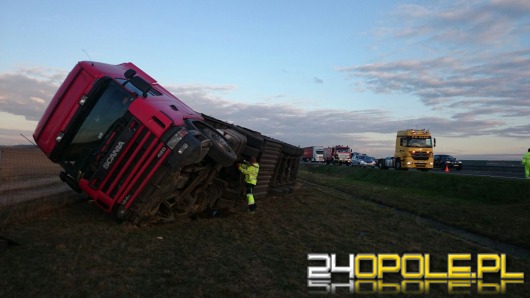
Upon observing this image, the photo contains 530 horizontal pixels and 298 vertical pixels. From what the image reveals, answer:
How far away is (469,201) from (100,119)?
1630 cm

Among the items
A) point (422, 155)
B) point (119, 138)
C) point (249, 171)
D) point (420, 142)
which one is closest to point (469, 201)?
point (422, 155)

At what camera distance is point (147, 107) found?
25.4 feet

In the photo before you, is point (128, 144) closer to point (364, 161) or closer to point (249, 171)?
point (249, 171)

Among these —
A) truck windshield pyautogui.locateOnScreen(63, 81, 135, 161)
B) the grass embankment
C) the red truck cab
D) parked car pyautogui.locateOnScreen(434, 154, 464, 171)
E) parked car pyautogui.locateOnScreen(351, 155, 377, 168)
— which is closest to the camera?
the red truck cab

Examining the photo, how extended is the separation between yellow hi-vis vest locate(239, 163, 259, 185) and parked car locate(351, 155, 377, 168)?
40.4m

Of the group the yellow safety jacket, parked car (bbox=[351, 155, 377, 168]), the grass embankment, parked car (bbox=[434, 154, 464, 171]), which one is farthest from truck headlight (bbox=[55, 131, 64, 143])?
parked car (bbox=[351, 155, 377, 168])

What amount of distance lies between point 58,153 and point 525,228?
11640 mm

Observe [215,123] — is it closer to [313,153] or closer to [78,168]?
[78,168]

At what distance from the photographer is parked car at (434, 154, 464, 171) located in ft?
126

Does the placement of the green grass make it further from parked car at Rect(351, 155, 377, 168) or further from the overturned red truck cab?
parked car at Rect(351, 155, 377, 168)

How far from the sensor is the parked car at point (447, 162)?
38263 mm

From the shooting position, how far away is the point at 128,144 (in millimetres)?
7613

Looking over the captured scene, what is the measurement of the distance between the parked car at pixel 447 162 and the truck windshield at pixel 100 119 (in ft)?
117

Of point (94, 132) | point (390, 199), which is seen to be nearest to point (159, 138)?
point (94, 132)
